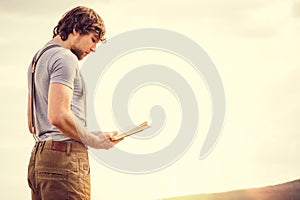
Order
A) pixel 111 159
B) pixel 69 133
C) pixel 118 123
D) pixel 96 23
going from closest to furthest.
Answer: pixel 69 133, pixel 96 23, pixel 111 159, pixel 118 123

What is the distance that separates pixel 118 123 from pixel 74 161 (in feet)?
5.13

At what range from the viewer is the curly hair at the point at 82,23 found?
13.8 feet

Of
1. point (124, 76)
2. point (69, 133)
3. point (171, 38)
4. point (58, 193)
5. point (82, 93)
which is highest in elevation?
point (171, 38)

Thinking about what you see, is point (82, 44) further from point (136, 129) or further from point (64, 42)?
point (136, 129)

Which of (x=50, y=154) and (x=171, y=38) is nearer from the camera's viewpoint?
(x=50, y=154)

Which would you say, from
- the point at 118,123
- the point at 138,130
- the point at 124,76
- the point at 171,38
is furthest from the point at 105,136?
the point at 171,38

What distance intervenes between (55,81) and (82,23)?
1.53ft

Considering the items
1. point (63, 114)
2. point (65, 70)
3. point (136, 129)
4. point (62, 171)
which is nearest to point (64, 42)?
point (65, 70)

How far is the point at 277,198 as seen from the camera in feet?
44.7

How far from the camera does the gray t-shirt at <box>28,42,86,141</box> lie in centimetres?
397

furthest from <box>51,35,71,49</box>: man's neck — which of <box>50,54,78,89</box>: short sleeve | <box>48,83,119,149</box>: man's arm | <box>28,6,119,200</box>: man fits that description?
<box>48,83,119,149</box>: man's arm

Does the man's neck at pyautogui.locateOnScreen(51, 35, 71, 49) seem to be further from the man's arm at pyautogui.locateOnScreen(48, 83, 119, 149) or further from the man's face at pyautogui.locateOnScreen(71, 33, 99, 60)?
the man's arm at pyautogui.locateOnScreen(48, 83, 119, 149)

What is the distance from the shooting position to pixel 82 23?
4.22m

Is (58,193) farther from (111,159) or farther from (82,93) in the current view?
(111,159)
